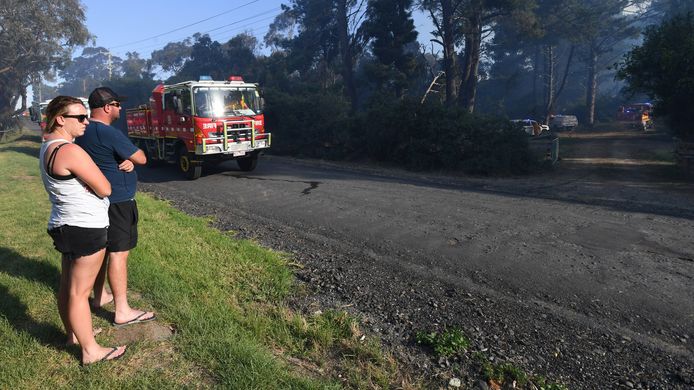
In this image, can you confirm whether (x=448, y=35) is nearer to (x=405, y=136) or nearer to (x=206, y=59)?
(x=405, y=136)

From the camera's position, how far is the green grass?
3.08 metres

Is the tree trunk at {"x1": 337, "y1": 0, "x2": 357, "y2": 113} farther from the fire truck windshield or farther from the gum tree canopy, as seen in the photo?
the gum tree canopy

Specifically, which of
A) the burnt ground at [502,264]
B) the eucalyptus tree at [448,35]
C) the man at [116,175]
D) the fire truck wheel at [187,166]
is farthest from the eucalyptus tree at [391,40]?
the man at [116,175]

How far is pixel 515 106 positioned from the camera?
54.3 m

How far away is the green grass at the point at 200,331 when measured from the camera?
3080 millimetres

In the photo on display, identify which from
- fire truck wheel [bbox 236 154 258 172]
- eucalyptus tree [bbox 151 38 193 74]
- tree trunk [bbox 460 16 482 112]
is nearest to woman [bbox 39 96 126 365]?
fire truck wheel [bbox 236 154 258 172]

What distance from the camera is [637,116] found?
35969 millimetres

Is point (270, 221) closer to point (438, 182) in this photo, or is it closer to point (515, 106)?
point (438, 182)

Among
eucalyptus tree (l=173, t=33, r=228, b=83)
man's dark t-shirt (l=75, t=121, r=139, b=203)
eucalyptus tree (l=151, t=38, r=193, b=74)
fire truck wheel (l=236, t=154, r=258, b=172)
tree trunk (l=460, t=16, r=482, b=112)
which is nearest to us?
man's dark t-shirt (l=75, t=121, r=139, b=203)

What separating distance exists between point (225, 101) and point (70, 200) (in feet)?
33.6

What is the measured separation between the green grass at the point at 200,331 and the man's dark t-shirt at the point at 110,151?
1148 millimetres

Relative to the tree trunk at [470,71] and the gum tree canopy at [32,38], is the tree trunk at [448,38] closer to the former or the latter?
the tree trunk at [470,71]

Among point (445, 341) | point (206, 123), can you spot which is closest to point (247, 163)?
point (206, 123)

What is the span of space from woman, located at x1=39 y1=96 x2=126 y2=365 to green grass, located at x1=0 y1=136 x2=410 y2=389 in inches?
14.6
